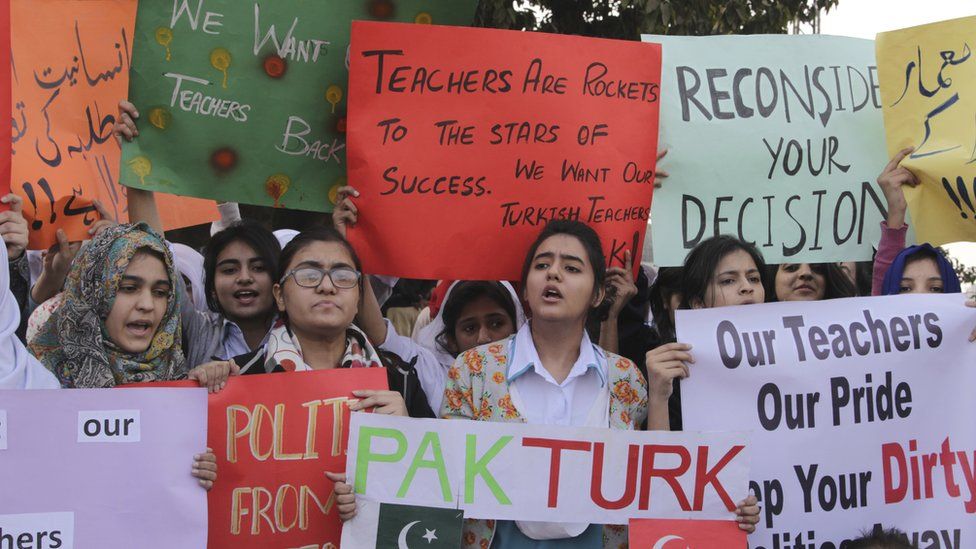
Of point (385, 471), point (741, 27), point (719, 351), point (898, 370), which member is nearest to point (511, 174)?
point (719, 351)

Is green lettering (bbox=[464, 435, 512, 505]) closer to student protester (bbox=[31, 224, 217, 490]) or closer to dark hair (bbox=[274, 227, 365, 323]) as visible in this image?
dark hair (bbox=[274, 227, 365, 323])

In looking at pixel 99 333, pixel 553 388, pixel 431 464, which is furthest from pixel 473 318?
pixel 99 333

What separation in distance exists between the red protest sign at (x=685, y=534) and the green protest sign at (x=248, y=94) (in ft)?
5.87

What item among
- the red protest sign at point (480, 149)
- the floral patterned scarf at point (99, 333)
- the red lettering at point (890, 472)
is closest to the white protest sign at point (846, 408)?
the red lettering at point (890, 472)

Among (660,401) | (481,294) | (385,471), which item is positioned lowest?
(385,471)

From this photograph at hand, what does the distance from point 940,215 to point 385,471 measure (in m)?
2.43

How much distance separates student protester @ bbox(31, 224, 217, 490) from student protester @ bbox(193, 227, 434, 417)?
278 millimetres

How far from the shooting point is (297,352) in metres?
3.67

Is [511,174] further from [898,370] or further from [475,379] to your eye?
[898,370]

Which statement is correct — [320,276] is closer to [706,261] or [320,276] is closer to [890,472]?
[706,261]

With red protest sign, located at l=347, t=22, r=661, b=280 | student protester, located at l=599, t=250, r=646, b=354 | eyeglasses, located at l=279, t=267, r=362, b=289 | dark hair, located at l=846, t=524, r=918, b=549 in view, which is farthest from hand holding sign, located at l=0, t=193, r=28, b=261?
dark hair, located at l=846, t=524, r=918, b=549

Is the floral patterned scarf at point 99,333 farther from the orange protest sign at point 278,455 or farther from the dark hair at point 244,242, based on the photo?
the dark hair at point 244,242

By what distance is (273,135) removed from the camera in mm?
4277

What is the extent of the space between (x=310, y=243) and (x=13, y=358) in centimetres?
102
